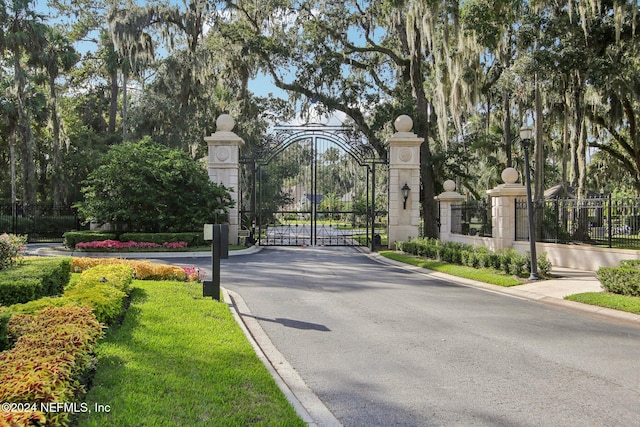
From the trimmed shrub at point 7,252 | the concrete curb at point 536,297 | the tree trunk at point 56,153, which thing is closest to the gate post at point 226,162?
the concrete curb at point 536,297

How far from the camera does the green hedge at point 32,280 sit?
253 inches

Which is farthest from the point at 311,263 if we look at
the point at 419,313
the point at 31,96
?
the point at 31,96

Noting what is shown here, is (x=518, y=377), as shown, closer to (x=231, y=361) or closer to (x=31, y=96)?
(x=231, y=361)

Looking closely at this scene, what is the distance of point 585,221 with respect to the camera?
48.9 feet

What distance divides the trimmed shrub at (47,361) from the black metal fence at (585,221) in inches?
499

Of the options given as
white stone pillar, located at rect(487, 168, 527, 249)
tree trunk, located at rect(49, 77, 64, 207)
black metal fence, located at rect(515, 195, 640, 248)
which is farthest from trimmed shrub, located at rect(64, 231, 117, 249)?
black metal fence, located at rect(515, 195, 640, 248)

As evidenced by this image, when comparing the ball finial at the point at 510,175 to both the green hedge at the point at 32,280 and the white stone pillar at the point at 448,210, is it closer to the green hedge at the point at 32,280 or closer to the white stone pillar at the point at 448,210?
the white stone pillar at the point at 448,210

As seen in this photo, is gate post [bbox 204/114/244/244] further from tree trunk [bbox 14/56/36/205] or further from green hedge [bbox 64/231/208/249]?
tree trunk [bbox 14/56/36/205]

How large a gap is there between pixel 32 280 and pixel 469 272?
1028cm

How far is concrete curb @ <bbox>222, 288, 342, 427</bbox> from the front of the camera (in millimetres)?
3857

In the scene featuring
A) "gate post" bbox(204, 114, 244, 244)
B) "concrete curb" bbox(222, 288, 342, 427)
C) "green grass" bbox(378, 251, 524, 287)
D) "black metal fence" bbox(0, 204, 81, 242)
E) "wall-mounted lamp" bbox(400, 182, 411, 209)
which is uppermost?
"gate post" bbox(204, 114, 244, 244)

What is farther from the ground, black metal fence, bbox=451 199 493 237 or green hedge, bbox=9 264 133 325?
black metal fence, bbox=451 199 493 237

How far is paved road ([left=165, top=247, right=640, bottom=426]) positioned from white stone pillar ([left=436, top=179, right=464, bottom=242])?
8.77 meters

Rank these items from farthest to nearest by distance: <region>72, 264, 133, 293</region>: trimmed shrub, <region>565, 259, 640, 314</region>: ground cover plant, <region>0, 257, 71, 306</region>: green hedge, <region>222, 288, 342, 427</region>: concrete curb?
1. <region>565, 259, 640, 314</region>: ground cover plant
2. <region>72, 264, 133, 293</region>: trimmed shrub
3. <region>0, 257, 71, 306</region>: green hedge
4. <region>222, 288, 342, 427</region>: concrete curb
